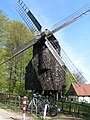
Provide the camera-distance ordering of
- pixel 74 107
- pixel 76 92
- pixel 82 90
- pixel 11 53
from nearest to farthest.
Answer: pixel 74 107 → pixel 11 53 → pixel 76 92 → pixel 82 90

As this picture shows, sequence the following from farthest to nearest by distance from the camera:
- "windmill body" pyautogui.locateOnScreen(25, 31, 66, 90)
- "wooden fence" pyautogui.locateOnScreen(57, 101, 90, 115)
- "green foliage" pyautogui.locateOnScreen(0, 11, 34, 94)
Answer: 1. "green foliage" pyautogui.locateOnScreen(0, 11, 34, 94)
2. "windmill body" pyautogui.locateOnScreen(25, 31, 66, 90)
3. "wooden fence" pyautogui.locateOnScreen(57, 101, 90, 115)

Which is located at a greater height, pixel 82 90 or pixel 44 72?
pixel 82 90

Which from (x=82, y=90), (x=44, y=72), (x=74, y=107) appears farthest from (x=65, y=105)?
(x=82, y=90)

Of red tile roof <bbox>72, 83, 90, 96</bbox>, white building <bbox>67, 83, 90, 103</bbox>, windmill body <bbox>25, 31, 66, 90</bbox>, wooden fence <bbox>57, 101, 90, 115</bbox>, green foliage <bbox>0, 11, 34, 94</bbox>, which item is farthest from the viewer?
red tile roof <bbox>72, 83, 90, 96</bbox>

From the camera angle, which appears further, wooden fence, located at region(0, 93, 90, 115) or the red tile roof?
the red tile roof

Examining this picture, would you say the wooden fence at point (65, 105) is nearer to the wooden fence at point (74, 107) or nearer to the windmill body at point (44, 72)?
the wooden fence at point (74, 107)

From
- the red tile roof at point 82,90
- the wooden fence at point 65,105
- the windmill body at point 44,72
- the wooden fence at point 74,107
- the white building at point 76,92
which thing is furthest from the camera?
the red tile roof at point 82,90

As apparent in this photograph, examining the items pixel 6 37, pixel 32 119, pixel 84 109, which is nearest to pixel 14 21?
pixel 6 37

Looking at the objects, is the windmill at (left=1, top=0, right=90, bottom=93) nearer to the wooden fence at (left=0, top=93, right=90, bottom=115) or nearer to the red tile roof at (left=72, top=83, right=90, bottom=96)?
the wooden fence at (left=0, top=93, right=90, bottom=115)

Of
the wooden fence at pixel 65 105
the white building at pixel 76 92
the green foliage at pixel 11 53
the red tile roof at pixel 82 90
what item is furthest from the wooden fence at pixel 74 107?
the red tile roof at pixel 82 90

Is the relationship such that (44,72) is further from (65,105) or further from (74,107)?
(74,107)

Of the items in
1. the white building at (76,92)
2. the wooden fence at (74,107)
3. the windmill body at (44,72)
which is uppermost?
the white building at (76,92)

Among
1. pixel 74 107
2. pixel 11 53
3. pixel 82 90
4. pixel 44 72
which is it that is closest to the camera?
pixel 74 107

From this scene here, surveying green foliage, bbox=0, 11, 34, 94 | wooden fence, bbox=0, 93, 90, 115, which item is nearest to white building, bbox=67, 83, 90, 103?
green foliage, bbox=0, 11, 34, 94
